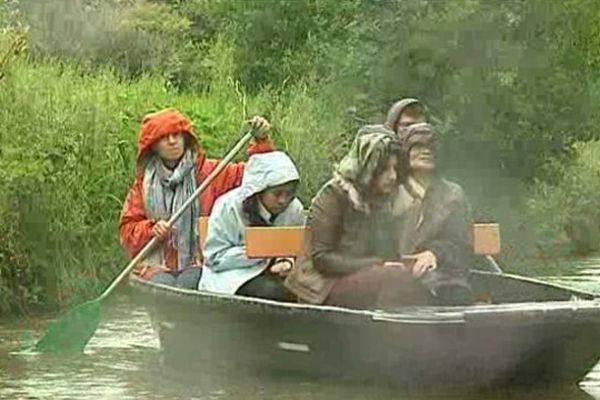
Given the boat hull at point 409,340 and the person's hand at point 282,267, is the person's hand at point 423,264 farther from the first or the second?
the person's hand at point 282,267

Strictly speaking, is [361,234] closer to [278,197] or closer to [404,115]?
[278,197]

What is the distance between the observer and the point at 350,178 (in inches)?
399

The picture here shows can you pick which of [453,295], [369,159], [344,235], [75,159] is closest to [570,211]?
[75,159]

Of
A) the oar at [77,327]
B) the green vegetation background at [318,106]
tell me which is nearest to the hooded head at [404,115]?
the oar at [77,327]

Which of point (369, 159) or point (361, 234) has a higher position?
point (369, 159)

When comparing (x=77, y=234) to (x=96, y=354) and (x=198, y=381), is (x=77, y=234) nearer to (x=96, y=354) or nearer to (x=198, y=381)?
(x=96, y=354)

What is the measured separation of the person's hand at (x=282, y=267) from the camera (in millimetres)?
10953

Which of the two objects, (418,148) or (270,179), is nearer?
(418,148)

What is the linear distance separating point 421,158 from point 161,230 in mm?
2269

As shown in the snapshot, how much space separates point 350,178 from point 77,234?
17.8ft

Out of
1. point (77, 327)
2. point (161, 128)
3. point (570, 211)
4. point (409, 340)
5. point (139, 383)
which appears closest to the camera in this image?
point (409, 340)

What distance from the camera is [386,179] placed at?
1006 centimetres

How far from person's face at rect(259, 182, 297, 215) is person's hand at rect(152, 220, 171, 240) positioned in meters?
1.09

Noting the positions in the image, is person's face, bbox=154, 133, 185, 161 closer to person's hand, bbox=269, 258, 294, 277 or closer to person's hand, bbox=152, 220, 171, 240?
person's hand, bbox=152, 220, 171, 240
